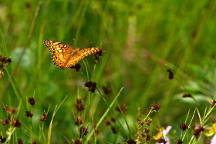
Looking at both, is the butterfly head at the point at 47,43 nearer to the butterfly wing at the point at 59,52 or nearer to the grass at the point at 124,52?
the butterfly wing at the point at 59,52

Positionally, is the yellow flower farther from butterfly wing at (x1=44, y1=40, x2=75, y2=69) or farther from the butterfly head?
the butterfly head

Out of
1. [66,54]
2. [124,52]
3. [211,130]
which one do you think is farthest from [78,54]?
[124,52]

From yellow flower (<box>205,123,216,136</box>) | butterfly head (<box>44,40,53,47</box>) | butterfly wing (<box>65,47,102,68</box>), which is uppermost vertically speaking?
butterfly head (<box>44,40,53,47</box>)

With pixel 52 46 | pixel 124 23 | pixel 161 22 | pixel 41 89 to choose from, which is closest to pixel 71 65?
pixel 52 46

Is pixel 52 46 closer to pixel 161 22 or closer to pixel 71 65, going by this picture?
pixel 71 65

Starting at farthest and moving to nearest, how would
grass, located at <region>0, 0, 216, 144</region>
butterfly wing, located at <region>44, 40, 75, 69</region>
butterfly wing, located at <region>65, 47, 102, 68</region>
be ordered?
grass, located at <region>0, 0, 216, 144</region>, butterfly wing, located at <region>44, 40, 75, 69</region>, butterfly wing, located at <region>65, 47, 102, 68</region>

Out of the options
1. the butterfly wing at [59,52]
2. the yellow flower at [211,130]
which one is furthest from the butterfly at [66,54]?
the yellow flower at [211,130]

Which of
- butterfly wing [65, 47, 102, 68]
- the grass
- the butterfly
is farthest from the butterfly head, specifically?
the grass

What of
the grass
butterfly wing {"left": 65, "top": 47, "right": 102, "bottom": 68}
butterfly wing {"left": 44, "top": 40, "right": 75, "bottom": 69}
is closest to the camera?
butterfly wing {"left": 65, "top": 47, "right": 102, "bottom": 68}
